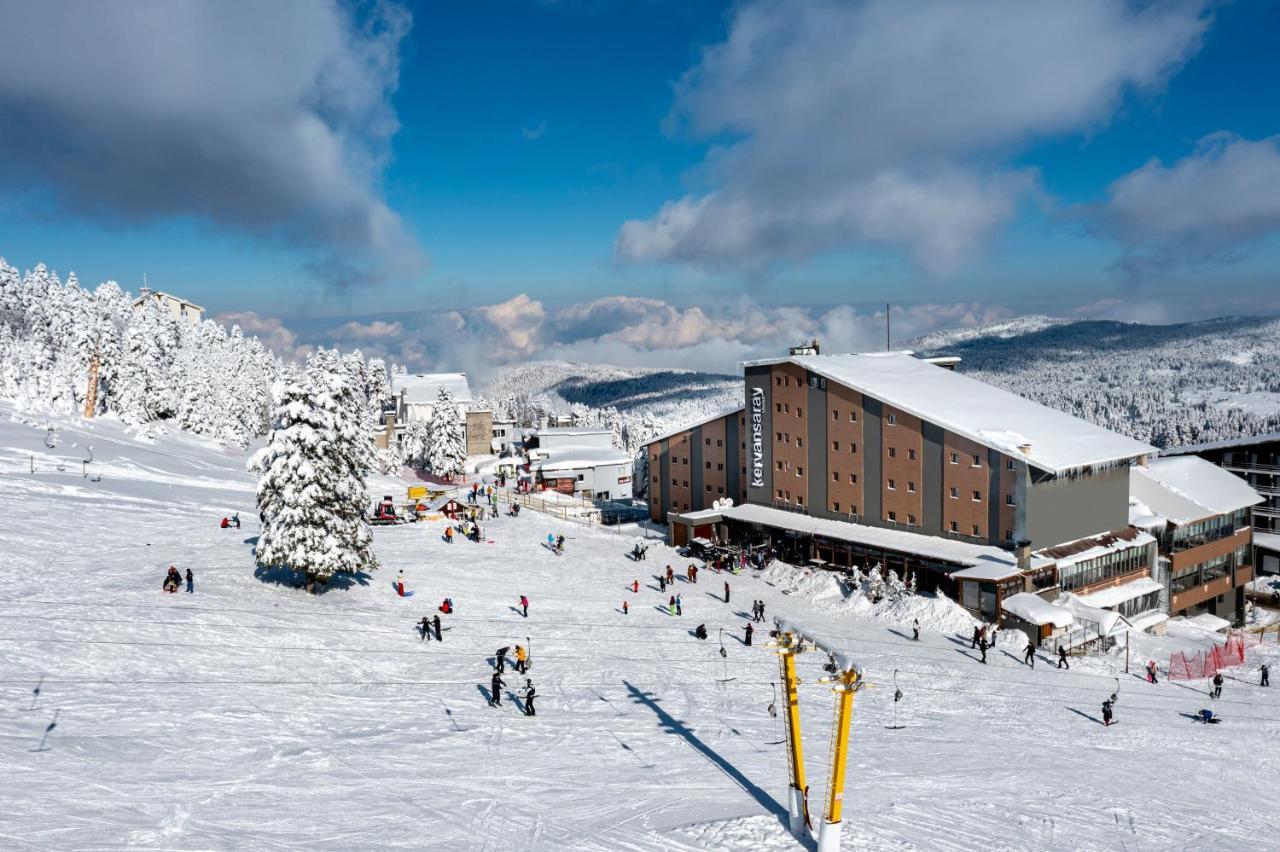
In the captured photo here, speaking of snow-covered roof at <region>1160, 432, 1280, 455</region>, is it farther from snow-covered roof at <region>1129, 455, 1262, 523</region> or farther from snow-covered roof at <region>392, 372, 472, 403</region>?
snow-covered roof at <region>392, 372, 472, 403</region>

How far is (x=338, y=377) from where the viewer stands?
34.6 metres

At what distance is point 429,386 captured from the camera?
489 ft

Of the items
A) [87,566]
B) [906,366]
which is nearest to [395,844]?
[87,566]

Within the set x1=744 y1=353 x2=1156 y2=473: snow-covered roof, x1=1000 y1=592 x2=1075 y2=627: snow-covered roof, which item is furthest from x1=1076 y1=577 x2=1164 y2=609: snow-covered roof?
x1=744 y1=353 x2=1156 y2=473: snow-covered roof

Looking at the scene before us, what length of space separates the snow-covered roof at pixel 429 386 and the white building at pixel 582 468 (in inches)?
1666

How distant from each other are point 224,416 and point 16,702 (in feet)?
283

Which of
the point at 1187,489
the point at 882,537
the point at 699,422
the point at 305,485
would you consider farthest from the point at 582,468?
the point at 305,485

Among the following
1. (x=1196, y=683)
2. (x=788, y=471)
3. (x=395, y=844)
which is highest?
(x=788, y=471)

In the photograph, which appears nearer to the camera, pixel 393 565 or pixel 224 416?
pixel 393 565

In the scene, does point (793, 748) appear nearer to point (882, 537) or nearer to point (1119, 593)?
point (882, 537)

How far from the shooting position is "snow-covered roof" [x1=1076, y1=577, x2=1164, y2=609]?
45.8 m

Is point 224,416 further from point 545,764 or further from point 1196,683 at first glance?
point 1196,683

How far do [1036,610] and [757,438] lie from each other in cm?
2382

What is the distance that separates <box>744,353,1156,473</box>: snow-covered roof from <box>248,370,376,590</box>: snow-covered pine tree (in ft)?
105
